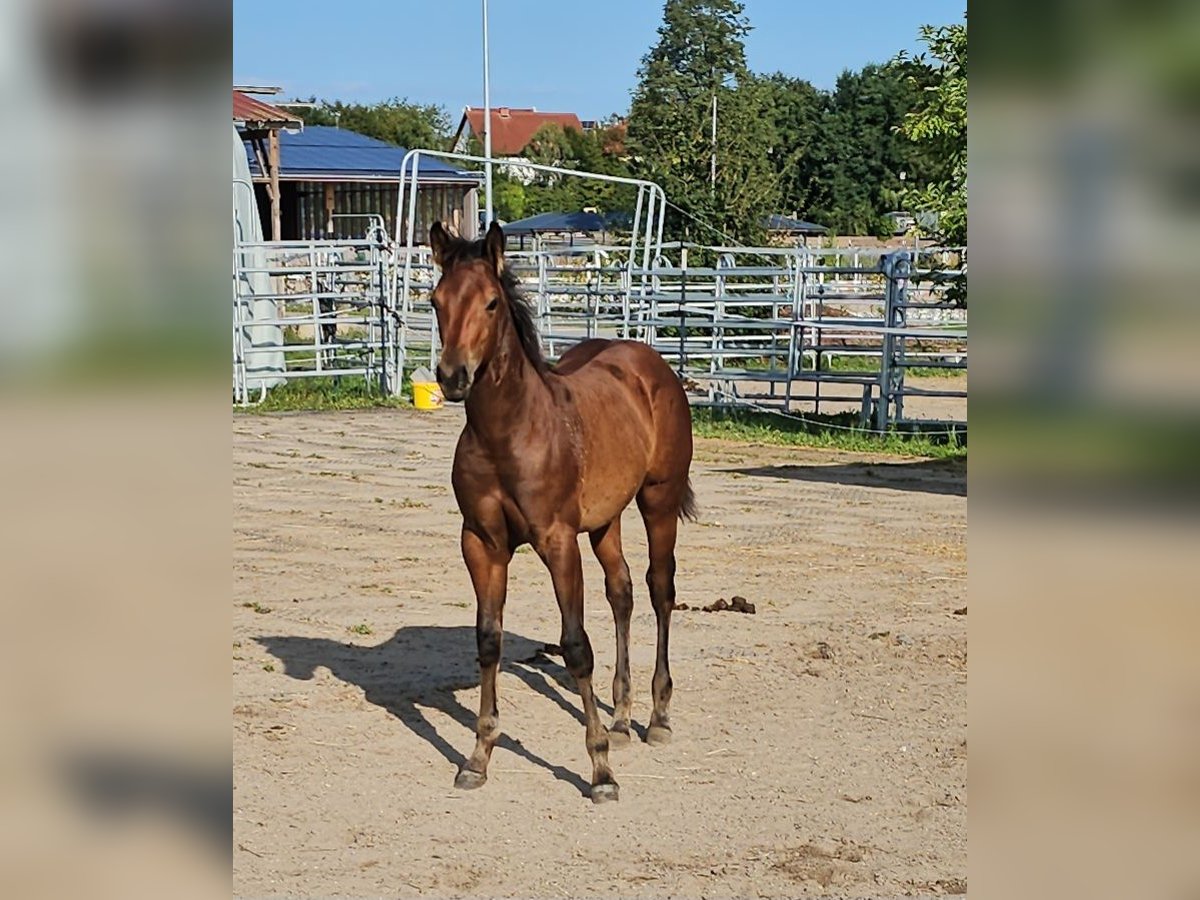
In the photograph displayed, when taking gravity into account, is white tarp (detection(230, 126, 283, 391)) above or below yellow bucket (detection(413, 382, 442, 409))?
above

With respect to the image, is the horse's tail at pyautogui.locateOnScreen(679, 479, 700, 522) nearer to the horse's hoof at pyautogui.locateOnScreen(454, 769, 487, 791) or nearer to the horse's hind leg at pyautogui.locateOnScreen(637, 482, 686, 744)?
the horse's hind leg at pyautogui.locateOnScreen(637, 482, 686, 744)

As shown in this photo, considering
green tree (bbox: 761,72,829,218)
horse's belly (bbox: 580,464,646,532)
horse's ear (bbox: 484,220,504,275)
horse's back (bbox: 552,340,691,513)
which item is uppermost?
green tree (bbox: 761,72,829,218)

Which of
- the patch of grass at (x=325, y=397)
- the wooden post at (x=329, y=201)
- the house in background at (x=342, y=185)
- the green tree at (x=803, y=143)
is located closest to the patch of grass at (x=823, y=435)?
the patch of grass at (x=325, y=397)

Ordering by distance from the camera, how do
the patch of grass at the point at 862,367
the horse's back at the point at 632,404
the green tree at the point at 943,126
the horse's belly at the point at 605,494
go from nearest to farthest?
the horse's belly at the point at 605,494
the horse's back at the point at 632,404
the green tree at the point at 943,126
the patch of grass at the point at 862,367

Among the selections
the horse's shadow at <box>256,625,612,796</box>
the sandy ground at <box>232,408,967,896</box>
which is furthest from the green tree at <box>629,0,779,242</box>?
the horse's shadow at <box>256,625,612,796</box>

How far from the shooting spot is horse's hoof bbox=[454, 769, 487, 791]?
509cm

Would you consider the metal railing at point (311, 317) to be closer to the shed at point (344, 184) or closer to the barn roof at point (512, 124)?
the shed at point (344, 184)

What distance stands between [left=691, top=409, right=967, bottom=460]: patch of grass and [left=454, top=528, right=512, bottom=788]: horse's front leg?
30.9 feet

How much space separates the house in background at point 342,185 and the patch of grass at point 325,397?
18.9 m

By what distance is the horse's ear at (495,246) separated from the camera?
4637 millimetres

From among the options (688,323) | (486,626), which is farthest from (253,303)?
(486,626)
